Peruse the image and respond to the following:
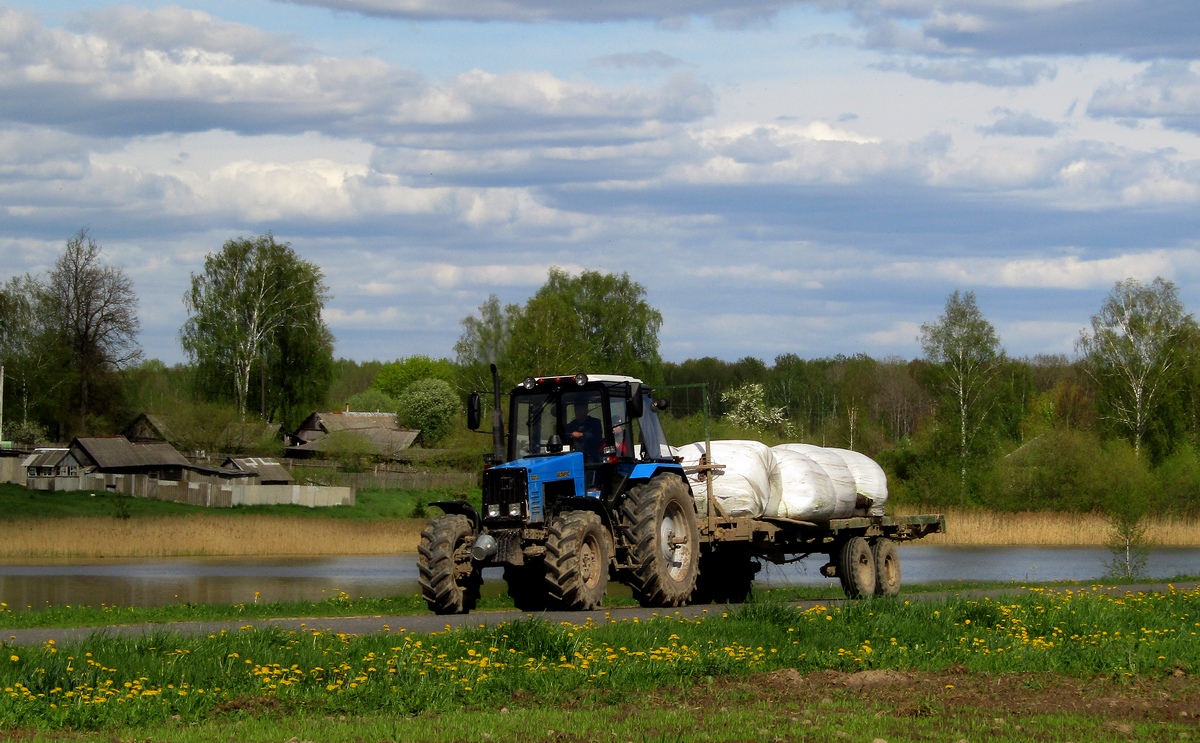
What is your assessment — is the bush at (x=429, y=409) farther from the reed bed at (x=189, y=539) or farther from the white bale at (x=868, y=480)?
the white bale at (x=868, y=480)

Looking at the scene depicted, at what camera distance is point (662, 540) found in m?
18.0

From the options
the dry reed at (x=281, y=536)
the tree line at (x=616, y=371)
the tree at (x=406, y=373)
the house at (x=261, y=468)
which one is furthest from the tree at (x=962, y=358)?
the tree at (x=406, y=373)

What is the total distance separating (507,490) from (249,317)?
64.9 metres

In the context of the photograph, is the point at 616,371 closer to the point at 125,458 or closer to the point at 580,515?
the point at 125,458

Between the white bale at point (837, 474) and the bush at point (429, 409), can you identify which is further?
the bush at point (429, 409)

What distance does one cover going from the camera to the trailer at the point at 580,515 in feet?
54.5

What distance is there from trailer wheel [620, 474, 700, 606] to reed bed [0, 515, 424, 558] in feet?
87.3

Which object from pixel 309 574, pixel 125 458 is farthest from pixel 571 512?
pixel 125 458

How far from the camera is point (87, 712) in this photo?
866cm

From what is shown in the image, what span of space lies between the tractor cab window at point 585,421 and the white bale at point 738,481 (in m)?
2.28

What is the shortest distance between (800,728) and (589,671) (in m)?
2.44

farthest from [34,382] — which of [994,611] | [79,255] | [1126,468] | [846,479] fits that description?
[994,611]

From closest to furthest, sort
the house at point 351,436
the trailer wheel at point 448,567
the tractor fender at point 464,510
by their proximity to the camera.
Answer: the trailer wheel at point 448,567
the tractor fender at point 464,510
the house at point 351,436

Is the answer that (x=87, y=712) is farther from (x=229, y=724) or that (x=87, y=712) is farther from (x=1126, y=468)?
(x=1126, y=468)
